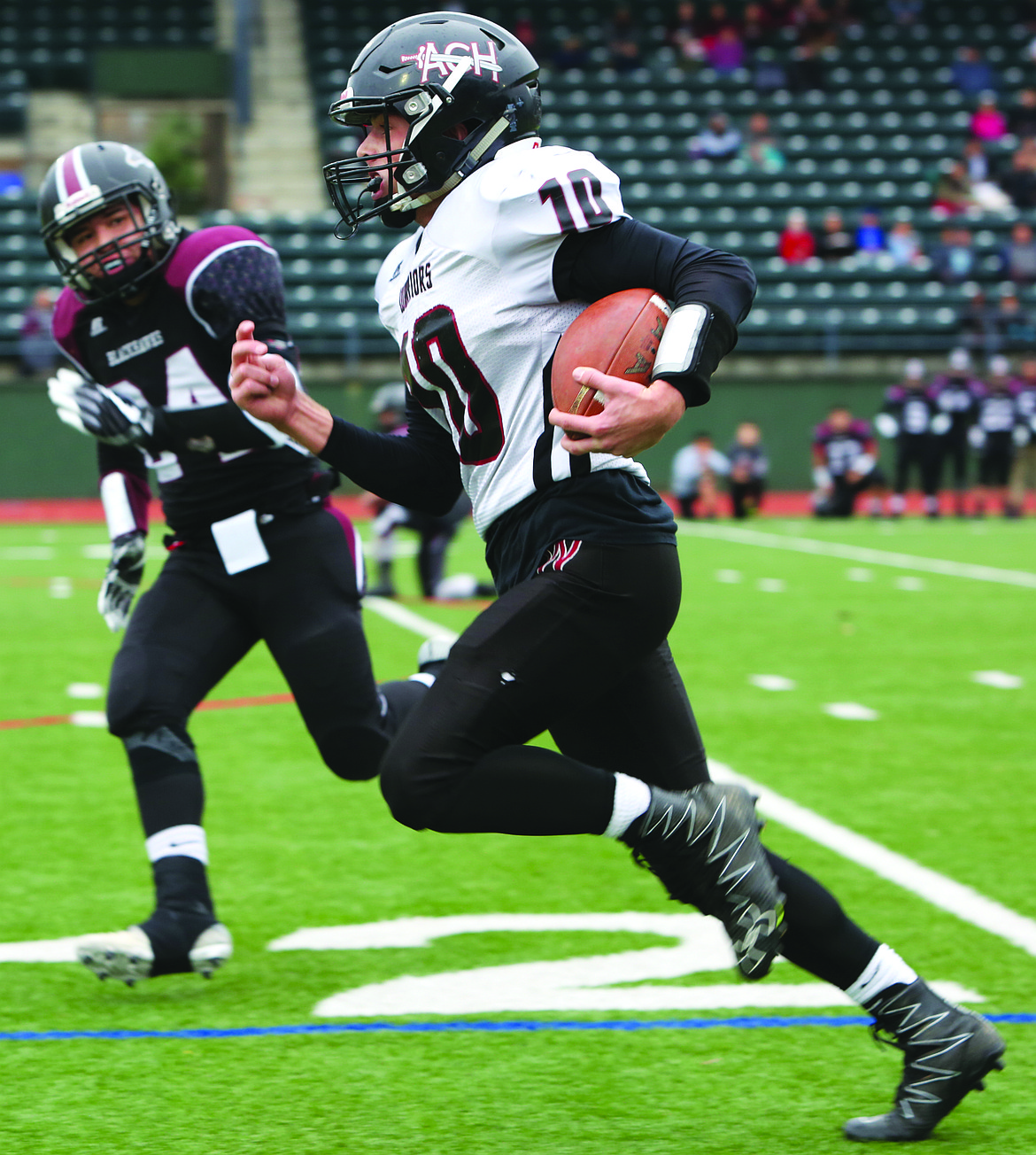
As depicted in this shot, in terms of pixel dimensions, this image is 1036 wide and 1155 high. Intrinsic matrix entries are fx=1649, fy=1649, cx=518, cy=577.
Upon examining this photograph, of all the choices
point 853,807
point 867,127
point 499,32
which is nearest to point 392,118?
point 499,32

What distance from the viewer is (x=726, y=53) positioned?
2545 centimetres

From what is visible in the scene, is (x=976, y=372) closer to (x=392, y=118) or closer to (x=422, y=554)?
(x=422, y=554)

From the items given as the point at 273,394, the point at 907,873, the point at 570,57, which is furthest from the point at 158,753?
the point at 570,57

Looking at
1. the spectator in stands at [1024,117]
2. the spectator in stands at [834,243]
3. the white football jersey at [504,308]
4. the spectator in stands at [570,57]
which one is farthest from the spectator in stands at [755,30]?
the white football jersey at [504,308]

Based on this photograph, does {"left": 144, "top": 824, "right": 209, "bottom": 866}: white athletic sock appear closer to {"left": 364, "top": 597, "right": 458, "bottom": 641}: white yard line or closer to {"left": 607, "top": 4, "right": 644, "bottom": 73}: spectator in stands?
{"left": 364, "top": 597, "right": 458, "bottom": 641}: white yard line

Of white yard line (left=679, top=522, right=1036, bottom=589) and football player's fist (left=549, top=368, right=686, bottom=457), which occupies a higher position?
football player's fist (left=549, top=368, right=686, bottom=457)

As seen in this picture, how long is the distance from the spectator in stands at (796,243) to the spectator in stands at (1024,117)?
4.00m

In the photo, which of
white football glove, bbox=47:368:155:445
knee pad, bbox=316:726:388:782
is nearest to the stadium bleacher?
white football glove, bbox=47:368:155:445

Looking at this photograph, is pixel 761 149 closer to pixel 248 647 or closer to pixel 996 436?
pixel 996 436

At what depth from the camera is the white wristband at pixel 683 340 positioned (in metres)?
2.54

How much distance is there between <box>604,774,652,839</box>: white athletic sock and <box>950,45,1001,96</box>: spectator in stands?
24.9 metres

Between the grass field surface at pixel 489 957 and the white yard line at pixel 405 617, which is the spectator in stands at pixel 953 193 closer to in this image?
the white yard line at pixel 405 617

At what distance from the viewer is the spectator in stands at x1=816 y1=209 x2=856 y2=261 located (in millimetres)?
22797

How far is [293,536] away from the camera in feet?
12.8
